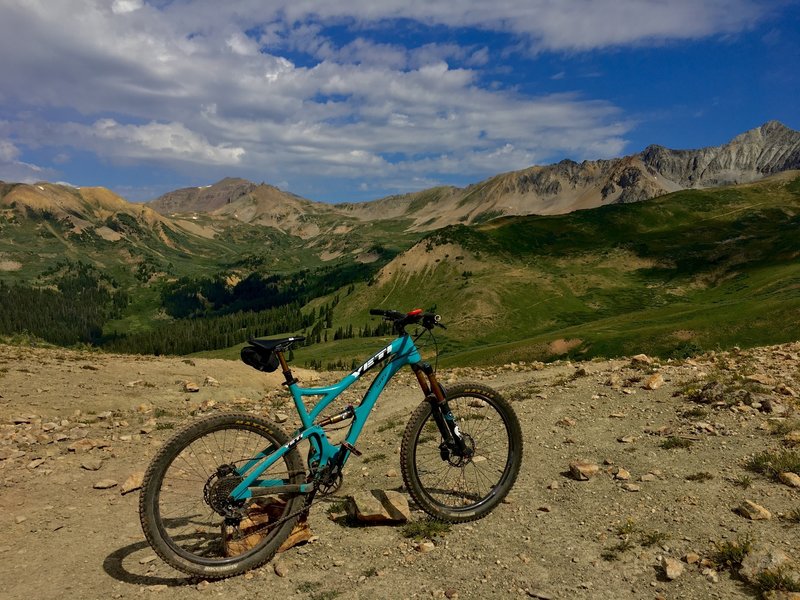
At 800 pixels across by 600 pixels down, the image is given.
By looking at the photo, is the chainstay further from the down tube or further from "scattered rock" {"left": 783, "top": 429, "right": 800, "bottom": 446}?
"scattered rock" {"left": 783, "top": 429, "right": 800, "bottom": 446}

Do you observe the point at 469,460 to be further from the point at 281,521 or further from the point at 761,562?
the point at 761,562

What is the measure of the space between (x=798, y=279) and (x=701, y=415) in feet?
466

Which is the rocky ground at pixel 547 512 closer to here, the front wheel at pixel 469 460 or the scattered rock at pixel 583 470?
the scattered rock at pixel 583 470

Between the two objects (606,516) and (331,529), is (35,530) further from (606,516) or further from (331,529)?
(606,516)

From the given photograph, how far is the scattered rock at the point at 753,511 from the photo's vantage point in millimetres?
6980

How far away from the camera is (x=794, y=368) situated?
15312mm

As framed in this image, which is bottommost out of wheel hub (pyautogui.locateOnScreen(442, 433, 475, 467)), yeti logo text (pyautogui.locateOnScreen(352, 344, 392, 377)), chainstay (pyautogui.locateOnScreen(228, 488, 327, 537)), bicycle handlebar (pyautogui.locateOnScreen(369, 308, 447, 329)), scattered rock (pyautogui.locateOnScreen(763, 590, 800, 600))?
scattered rock (pyautogui.locateOnScreen(763, 590, 800, 600))

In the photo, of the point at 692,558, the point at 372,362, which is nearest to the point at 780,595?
the point at 692,558

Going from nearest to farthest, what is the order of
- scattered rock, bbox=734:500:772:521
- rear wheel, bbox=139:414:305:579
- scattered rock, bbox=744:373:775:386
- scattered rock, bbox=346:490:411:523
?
rear wheel, bbox=139:414:305:579
scattered rock, bbox=734:500:772:521
scattered rock, bbox=346:490:411:523
scattered rock, bbox=744:373:775:386

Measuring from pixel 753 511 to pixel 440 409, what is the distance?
4952mm

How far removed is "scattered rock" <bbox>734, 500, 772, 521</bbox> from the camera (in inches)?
275

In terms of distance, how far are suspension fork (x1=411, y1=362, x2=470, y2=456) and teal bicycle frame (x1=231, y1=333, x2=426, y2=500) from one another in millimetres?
242

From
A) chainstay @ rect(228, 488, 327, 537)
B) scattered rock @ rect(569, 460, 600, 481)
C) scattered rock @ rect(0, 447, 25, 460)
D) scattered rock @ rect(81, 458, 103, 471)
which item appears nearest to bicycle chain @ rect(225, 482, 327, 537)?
chainstay @ rect(228, 488, 327, 537)

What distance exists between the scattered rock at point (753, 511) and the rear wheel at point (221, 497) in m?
6.82
